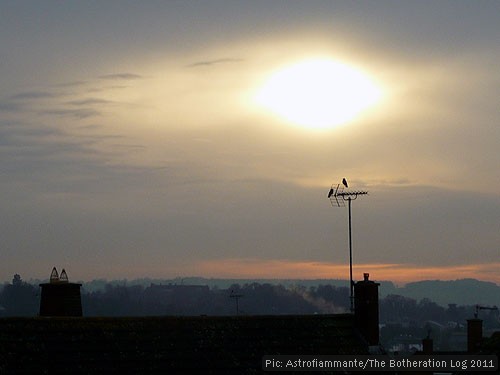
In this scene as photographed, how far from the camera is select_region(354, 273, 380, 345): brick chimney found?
1597 inches

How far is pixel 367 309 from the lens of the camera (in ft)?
134

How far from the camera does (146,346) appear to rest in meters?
36.3

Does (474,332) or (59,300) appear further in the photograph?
(474,332)

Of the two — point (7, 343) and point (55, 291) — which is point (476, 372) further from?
point (7, 343)

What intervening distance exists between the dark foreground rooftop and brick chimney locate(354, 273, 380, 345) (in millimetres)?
564

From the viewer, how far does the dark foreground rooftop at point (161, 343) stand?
114 ft

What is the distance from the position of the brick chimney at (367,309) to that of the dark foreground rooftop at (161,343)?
564 millimetres

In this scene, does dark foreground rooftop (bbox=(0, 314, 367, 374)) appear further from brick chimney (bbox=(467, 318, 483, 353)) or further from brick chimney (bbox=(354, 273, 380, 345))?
brick chimney (bbox=(467, 318, 483, 353))

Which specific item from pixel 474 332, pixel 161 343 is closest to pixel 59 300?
pixel 161 343

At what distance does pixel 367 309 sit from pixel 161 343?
342 inches

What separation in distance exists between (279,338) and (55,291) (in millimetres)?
9155
